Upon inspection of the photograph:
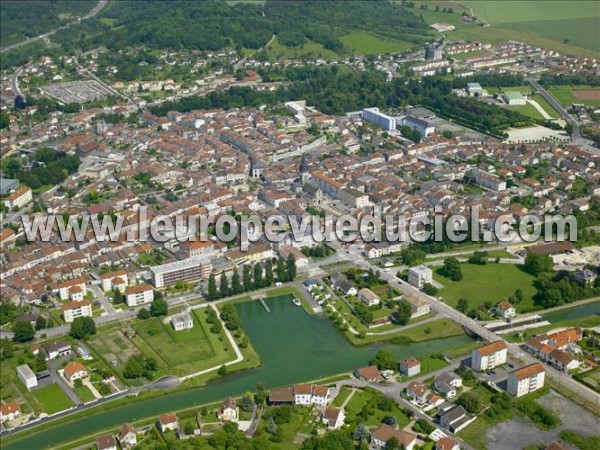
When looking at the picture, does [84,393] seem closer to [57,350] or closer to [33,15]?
[57,350]

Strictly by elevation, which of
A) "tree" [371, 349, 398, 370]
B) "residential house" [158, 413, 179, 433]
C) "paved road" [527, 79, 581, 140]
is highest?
"residential house" [158, 413, 179, 433]

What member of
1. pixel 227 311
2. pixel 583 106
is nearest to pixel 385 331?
pixel 227 311

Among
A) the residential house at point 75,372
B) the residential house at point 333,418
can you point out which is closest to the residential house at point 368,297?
the residential house at point 333,418

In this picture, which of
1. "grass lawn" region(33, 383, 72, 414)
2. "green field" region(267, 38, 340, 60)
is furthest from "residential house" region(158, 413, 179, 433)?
"green field" region(267, 38, 340, 60)

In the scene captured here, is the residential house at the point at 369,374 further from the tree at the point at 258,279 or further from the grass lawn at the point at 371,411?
the tree at the point at 258,279

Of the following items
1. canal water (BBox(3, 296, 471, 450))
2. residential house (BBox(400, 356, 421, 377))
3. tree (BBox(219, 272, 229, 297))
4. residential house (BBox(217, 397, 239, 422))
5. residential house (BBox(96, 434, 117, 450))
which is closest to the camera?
residential house (BBox(96, 434, 117, 450))

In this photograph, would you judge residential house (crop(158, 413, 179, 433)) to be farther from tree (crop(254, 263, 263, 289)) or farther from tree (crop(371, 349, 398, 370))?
tree (crop(254, 263, 263, 289))
